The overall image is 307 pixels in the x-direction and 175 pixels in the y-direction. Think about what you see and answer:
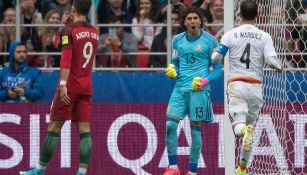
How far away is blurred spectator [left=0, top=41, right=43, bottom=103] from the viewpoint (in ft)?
59.1

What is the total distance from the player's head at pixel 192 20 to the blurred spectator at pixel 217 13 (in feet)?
10.9

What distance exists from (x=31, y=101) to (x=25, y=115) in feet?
0.95

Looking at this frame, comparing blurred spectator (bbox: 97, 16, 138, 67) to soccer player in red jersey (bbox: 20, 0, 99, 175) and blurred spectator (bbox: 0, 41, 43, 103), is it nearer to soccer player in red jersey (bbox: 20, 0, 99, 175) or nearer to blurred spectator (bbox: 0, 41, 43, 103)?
blurred spectator (bbox: 0, 41, 43, 103)

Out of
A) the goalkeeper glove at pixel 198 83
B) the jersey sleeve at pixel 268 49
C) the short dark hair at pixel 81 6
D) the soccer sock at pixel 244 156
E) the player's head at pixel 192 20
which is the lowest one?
the soccer sock at pixel 244 156

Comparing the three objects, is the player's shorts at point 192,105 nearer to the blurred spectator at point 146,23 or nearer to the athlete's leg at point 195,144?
the athlete's leg at point 195,144

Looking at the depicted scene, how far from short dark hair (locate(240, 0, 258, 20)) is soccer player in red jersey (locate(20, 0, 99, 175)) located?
1781 mm

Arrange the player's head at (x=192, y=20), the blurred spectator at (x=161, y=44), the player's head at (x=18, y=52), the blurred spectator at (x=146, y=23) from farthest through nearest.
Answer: the blurred spectator at (x=146, y=23) < the blurred spectator at (x=161, y=44) < the player's head at (x=18, y=52) < the player's head at (x=192, y=20)

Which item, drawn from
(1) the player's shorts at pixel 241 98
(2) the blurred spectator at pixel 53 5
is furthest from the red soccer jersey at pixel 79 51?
(2) the blurred spectator at pixel 53 5

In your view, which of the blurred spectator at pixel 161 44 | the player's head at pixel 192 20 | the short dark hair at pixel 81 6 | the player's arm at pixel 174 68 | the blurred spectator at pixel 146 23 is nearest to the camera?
the short dark hair at pixel 81 6

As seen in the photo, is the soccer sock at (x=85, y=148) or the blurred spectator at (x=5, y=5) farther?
the blurred spectator at (x=5, y=5)

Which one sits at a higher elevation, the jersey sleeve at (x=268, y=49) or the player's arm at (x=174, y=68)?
the jersey sleeve at (x=268, y=49)

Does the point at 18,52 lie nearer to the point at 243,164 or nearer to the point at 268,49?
the point at 243,164

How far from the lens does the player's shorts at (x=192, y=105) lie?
611 inches

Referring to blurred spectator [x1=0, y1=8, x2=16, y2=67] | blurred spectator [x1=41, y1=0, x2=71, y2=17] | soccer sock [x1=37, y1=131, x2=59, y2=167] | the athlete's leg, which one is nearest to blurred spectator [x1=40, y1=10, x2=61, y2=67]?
blurred spectator [x1=41, y1=0, x2=71, y2=17]
